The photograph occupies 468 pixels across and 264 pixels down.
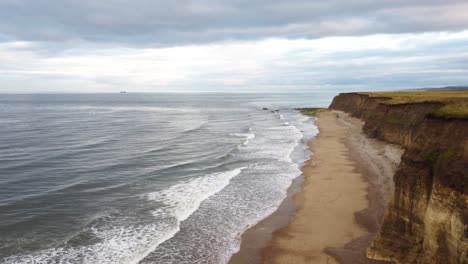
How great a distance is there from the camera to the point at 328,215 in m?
22.7

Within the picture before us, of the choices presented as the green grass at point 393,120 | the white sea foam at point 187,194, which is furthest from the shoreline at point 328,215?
the white sea foam at point 187,194

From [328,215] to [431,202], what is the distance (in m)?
9.32

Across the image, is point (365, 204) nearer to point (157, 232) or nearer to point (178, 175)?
point (157, 232)

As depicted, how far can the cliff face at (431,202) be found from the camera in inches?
494

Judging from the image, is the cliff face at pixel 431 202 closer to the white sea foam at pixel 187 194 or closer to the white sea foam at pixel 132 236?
the white sea foam at pixel 132 236

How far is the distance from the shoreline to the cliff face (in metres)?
1.83

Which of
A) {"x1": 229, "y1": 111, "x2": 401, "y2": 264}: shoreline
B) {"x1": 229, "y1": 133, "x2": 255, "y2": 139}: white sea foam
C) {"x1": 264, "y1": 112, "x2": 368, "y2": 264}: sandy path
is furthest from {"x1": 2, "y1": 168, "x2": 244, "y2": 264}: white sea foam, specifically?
{"x1": 229, "y1": 133, "x2": 255, "y2": 139}: white sea foam

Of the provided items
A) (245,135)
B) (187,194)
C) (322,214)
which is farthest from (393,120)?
(187,194)

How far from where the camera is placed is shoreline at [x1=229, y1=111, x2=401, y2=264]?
17938 mm

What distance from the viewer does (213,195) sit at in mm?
27531

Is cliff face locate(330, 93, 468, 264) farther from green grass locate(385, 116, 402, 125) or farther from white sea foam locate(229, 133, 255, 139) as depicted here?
white sea foam locate(229, 133, 255, 139)

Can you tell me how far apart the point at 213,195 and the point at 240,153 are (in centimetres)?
1664

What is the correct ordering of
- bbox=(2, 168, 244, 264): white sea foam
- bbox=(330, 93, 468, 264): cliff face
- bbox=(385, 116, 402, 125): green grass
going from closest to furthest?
bbox=(330, 93, 468, 264): cliff face < bbox=(2, 168, 244, 264): white sea foam < bbox=(385, 116, 402, 125): green grass

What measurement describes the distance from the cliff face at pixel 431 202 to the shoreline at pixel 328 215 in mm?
1831
